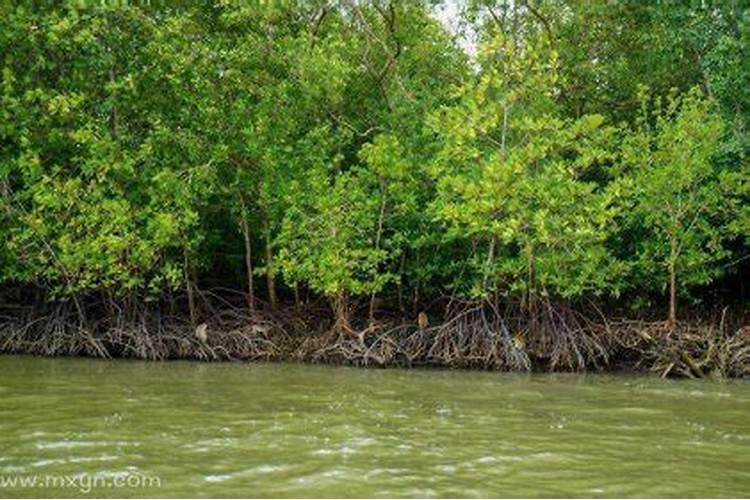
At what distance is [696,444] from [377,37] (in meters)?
9.99

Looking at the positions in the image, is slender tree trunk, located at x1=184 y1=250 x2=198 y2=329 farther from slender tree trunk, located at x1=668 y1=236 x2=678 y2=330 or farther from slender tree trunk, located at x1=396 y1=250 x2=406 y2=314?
slender tree trunk, located at x1=668 y1=236 x2=678 y2=330

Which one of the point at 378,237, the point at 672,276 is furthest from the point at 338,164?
the point at 672,276

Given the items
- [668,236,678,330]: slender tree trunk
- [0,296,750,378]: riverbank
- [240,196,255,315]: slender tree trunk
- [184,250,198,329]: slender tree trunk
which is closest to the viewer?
[0,296,750,378]: riverbank

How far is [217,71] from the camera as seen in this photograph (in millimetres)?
13625

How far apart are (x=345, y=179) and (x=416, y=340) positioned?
2.41 meters

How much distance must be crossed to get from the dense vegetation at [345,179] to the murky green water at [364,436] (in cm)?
215

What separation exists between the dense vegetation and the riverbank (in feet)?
0.22

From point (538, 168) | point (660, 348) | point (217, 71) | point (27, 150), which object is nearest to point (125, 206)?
point (27, 150)

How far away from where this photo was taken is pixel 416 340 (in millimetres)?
Answer: 12867

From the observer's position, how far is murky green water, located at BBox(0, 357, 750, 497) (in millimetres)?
5531

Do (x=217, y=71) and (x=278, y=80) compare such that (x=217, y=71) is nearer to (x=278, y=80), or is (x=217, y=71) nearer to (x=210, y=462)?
(x=278, y=80)

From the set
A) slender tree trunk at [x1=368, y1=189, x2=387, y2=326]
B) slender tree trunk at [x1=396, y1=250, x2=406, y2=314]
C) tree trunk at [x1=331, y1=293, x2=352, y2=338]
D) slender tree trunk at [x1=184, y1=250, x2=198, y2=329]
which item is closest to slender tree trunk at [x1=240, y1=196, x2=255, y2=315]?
slender tree trunk at [x1=184, y1=250, x2=198, y2=329]

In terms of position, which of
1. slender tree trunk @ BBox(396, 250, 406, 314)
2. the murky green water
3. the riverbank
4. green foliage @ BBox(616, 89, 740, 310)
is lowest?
the murky green water

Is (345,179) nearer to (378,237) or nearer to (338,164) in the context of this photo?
(338,164)
